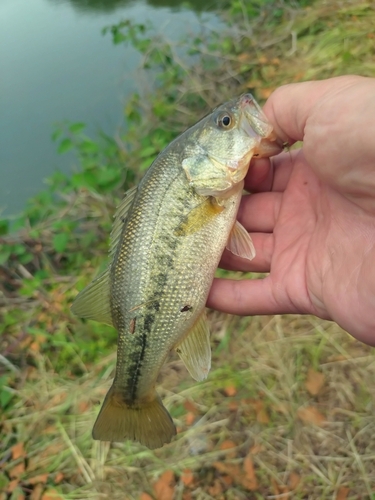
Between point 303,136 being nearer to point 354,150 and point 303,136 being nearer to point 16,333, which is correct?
point 354,150

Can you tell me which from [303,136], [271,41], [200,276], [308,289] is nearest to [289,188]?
[303,136]

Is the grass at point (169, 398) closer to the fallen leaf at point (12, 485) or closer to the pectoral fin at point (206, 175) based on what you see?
the fallen leaf at point (12, 485)

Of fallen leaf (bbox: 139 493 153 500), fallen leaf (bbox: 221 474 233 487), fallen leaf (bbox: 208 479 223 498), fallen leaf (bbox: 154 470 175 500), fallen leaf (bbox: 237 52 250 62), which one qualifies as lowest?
fallen leaf (bbox: 139 493 153 500)

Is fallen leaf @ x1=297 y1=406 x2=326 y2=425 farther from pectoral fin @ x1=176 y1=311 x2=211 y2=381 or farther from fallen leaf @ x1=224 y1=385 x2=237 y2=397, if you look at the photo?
pectoral fin @ x1=176 y1=311 x2=211 y2=381

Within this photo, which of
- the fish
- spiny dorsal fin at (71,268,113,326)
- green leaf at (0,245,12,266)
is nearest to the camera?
the fish

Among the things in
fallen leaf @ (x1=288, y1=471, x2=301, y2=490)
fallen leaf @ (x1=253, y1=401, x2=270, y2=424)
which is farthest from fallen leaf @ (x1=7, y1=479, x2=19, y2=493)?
fallen leaf @ (x1=288, y1=471, x2=301, y2=490)

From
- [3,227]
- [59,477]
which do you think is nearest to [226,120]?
[59,477]
